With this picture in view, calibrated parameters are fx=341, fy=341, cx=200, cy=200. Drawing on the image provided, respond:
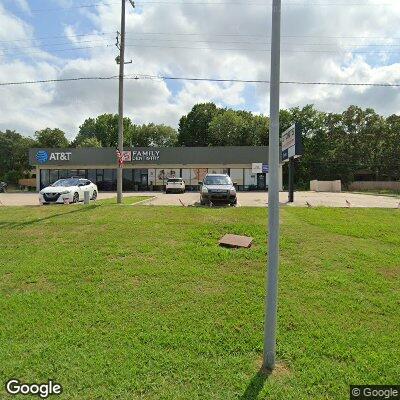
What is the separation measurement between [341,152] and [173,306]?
50.5m

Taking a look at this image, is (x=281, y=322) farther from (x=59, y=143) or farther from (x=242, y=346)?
(x=59, y=143)

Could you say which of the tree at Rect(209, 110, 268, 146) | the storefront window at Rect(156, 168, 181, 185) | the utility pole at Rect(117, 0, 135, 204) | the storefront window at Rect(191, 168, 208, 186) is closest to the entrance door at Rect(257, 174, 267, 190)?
the storefront window at Rect(191, 168, 208, 186)

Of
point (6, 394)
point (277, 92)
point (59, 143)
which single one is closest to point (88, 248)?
point (6, 394)

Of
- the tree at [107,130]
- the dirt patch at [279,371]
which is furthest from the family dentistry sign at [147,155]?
the dirt patch at [279,371]

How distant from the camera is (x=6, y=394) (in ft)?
10.6

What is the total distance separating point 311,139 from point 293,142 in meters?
39.3

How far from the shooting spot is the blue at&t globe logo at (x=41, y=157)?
38.4 m

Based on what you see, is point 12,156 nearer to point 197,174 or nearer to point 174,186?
point 197,174

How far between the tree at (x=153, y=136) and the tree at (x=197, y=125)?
4812mm

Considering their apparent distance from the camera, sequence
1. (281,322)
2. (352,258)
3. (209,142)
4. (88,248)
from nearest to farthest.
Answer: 1. (281,322)
2. (352,258)
3. (88,248)
4. (209,142)

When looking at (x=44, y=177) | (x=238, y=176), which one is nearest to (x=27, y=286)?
(x=238, y=176)

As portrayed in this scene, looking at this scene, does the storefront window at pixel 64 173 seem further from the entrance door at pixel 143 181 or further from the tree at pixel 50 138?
the tree at pixel 50 138

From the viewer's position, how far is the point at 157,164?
124 feet

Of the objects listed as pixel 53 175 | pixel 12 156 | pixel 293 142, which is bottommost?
pixel 53 175
